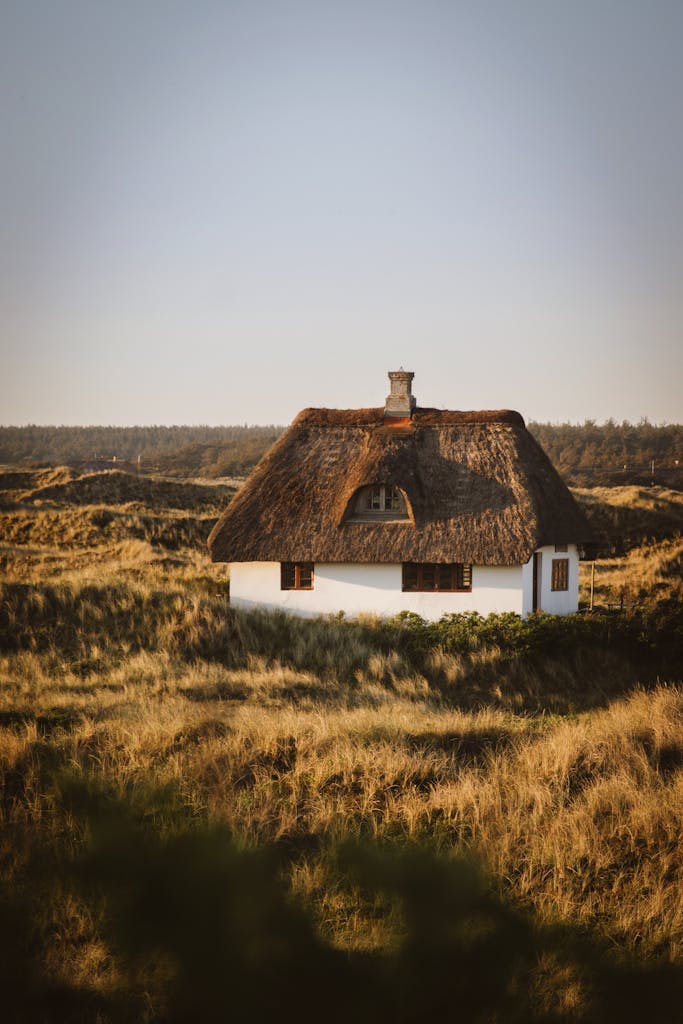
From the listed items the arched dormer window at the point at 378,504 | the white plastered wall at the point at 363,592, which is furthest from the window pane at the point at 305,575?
the arched dormer window at the point at 378,504

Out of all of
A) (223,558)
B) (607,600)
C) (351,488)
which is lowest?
(607,600)

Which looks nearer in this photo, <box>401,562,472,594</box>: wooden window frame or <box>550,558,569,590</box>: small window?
<box>401,562,472,594</box>: wooden window frame

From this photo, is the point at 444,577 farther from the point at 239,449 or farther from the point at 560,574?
the point at 239,449

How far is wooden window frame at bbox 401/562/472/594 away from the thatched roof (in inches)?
22.1

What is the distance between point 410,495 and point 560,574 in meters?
5.09

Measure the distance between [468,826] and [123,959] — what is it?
3070 mm

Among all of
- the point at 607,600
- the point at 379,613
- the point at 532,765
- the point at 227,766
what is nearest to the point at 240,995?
the point at 227,766

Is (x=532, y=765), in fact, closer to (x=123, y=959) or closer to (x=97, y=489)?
(x=123, y=959)

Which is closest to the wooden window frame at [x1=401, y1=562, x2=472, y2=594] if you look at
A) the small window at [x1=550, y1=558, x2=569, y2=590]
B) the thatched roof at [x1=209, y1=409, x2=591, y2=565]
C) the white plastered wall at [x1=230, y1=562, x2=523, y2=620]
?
the white plastered wall at [x1=230, y1=562, x2=523, y2=620]

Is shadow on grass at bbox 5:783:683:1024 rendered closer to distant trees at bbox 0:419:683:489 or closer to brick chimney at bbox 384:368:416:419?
brick chimney at bbox 384:368:416:419

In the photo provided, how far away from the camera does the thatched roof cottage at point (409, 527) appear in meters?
19.6

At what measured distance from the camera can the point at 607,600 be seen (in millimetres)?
26250

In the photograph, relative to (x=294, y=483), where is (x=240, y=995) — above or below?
below

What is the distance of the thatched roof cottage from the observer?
19.6 m
